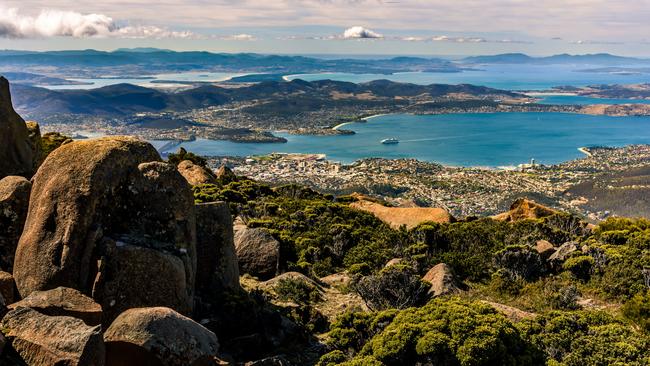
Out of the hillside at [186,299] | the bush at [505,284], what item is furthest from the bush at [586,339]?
the bush at [505,284]

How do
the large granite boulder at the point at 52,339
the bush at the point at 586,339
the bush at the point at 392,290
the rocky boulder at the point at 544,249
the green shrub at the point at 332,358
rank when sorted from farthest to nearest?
the rocky boulder at the point at 544,249
the bush at the point at 392,290
the green shrub at the point at 332,358
the bush at the point at 586,339
the large granite boulder at the point at 52,339

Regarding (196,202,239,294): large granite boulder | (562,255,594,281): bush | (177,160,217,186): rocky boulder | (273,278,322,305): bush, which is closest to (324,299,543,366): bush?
(196,202,239,294): large granite boulder

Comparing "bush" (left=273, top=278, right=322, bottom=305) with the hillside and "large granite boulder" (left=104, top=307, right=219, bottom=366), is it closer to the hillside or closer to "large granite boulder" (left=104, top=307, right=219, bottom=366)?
the hillside

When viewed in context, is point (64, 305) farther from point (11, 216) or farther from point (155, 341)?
point (11, 216)

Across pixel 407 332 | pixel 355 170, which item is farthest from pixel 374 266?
pixel 355 170

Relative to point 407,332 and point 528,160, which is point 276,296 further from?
point 528,160

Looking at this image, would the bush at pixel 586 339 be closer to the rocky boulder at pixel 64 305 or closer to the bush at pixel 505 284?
the bush at pixel 505 284

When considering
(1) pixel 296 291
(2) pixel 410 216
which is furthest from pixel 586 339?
(2) pixel 410 216
